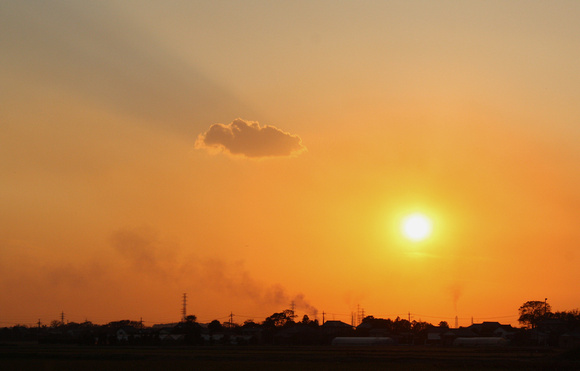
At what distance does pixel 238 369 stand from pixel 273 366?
461cm

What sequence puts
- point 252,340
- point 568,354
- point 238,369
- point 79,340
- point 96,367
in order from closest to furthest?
point 238,369 < point 96,367 < point 568,354 < point 79,340 < point 252,340

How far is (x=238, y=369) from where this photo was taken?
5975cm

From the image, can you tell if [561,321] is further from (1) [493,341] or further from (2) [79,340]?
(2) [79,340]

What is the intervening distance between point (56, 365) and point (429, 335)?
454ft

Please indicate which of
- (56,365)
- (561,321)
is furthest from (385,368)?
(561,321)

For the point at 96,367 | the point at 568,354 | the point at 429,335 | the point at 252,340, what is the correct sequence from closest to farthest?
the point at 96,367 < the point at 568,354 < the point at 252,340 < the point at 429,335

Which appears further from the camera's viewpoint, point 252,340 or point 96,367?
point 252,340

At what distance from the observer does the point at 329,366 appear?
210ft

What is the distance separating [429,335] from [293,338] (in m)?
39.8

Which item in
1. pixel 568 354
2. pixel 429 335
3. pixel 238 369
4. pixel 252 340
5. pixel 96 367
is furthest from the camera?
pixel 429 335

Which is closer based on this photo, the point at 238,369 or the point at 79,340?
the point at 238,369

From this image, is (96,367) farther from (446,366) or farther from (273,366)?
(446,366)

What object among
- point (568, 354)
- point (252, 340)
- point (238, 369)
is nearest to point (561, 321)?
point (252, 340)

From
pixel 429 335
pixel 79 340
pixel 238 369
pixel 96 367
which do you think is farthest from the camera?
pixel 429 335
